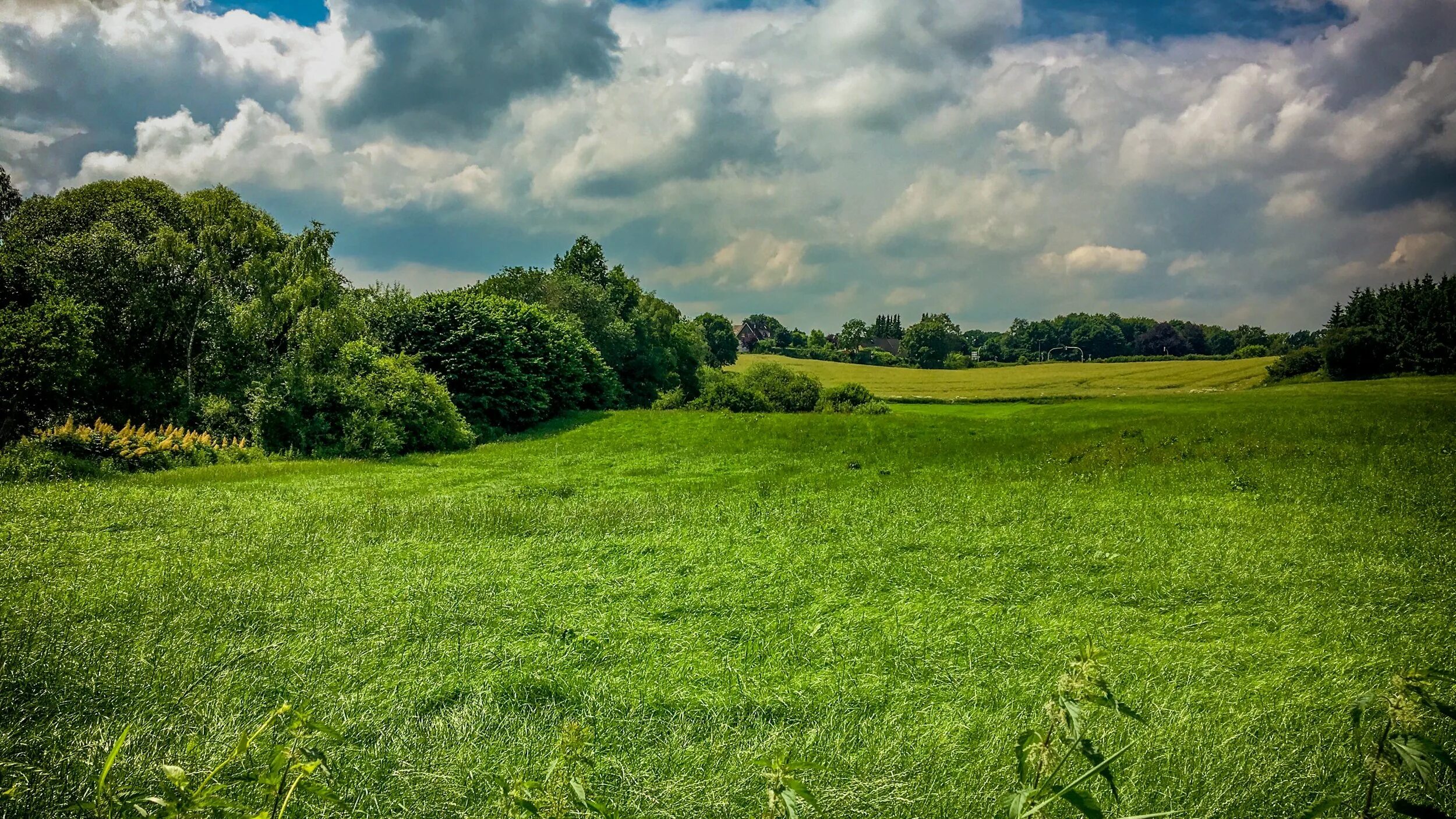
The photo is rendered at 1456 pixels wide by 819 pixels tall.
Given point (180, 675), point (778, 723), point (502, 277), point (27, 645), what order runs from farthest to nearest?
point (502, 277), point (27, 645), point (180, 675), point (778, 723)

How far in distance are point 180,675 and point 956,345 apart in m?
84.7

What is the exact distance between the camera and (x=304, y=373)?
68.3 feet

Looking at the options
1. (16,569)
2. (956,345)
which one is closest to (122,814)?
(16,569)

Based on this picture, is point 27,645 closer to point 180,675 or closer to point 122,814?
point 180,675

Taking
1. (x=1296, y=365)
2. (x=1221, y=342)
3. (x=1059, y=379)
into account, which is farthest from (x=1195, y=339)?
(x=1296, y=365)

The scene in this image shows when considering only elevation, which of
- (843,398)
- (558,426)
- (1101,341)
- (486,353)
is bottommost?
(558,426)

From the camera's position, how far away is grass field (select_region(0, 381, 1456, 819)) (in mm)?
3828

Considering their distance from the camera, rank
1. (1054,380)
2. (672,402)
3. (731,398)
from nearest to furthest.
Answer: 1. (731,398)
2. (672,402)
3. (1054,380)

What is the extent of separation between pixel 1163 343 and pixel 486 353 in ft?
255

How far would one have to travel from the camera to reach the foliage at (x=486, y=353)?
2667 centimetres

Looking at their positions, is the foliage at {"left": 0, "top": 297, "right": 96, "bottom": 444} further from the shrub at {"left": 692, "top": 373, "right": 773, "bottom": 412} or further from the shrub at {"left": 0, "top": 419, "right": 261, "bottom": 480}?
the shrub at {"left": 692, "top": 373, "right": 773, "bottom": 412}

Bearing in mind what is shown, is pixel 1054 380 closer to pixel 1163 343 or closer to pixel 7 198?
pixel 1163 343

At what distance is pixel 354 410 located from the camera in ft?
68.8

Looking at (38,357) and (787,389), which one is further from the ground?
(38,357)
